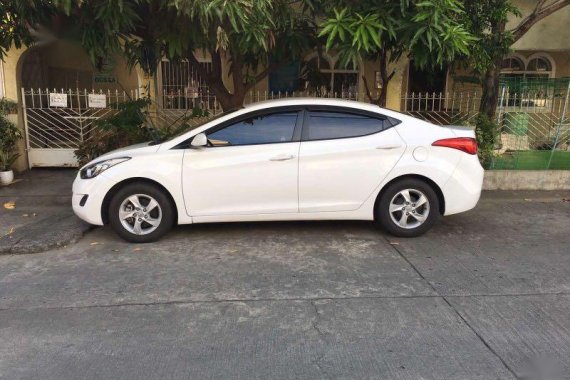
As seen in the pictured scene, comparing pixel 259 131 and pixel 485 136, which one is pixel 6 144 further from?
pixel 485 136

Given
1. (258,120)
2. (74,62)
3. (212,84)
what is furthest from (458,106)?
(74,62)

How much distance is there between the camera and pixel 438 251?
18.2ft

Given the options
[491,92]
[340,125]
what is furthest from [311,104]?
[491,92]

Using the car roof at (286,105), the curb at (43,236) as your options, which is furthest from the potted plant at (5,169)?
the car roof at (286,105)

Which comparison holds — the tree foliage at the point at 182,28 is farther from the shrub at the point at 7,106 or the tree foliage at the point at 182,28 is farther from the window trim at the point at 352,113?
the shrub at the point at 7,106

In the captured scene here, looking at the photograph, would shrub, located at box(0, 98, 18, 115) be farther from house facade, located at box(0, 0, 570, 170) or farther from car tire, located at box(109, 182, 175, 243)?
car tire, located at box(109, 182, 175, 243)

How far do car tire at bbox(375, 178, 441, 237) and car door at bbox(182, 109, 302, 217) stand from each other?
3.45 feet

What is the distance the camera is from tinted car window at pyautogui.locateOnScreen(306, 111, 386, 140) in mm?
5789

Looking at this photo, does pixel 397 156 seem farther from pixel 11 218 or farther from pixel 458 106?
pixel 458 106

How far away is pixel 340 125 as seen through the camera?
5.83m

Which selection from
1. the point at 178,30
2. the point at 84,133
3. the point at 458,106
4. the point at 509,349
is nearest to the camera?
the point at 509,349

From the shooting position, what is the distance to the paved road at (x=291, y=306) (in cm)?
334

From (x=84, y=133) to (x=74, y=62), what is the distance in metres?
1.86

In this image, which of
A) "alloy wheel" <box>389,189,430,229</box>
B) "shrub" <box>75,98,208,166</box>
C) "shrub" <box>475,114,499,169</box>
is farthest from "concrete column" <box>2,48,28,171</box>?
"shrub" <box>475,114,499,169</box>
